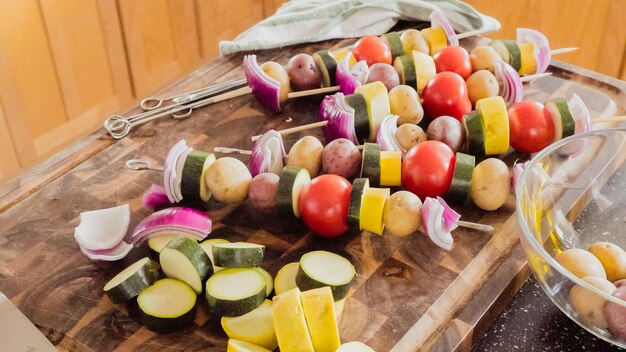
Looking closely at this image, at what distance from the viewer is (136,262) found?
1485mm

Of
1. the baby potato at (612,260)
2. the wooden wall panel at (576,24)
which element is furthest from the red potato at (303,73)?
the wooden wall panel at (576,24)

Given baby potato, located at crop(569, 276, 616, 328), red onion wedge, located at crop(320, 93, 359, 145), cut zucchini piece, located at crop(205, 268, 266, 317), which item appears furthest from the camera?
red onion wedge, located at crop(320, 93, 359, 145)

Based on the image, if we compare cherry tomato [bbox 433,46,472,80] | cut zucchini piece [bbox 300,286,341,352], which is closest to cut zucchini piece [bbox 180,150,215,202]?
cut zucchini piece [bbox 300,286,341,352]

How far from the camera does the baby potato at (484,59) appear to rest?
197 centimetres

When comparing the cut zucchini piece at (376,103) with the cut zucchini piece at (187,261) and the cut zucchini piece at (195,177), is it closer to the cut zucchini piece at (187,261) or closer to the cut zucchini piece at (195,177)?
the cut zucchini piece at (195,177)

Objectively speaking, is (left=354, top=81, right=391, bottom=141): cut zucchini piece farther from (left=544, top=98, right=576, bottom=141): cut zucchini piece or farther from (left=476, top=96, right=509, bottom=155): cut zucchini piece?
(left=544, top=98, right=576, bottom=141): cut zucchini piece

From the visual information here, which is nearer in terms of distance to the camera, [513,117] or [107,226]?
[107,226]

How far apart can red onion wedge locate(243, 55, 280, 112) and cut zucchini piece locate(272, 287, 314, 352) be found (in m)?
0.79

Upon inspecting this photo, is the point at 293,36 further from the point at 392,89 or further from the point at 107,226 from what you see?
the point at 107,226

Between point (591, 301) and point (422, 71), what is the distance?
87 cm

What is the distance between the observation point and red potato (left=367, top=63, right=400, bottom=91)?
A: 6.23ft

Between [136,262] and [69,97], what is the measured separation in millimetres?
1952

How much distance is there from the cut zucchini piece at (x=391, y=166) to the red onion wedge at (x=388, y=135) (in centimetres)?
7

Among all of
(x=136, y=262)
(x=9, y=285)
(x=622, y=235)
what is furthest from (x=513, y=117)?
(x=9, y=285)
